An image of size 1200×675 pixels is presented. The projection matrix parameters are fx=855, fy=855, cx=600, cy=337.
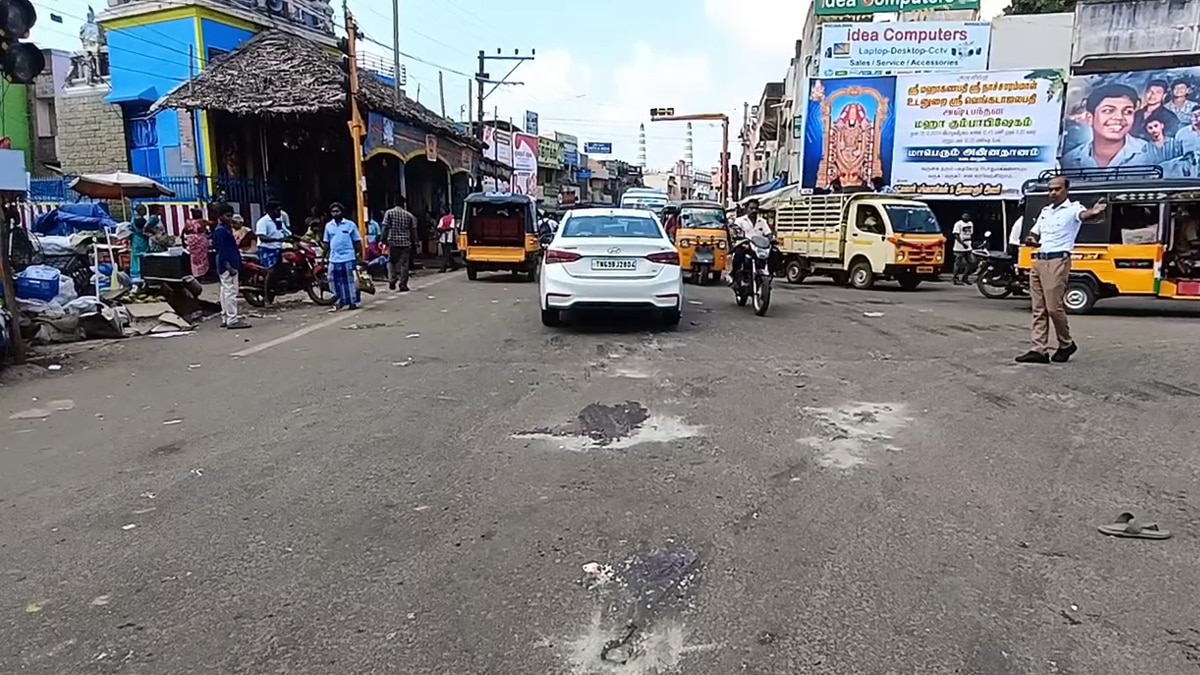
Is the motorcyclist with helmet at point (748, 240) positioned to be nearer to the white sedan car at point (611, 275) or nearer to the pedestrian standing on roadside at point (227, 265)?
the white sedan car at point (611, 275)

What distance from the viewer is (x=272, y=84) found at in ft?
66.6

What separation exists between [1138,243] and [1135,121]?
1280cm

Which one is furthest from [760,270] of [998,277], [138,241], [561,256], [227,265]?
[138,241]

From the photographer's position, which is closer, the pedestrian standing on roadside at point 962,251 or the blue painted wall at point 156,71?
the pedestrian standing on roadside at point 962,251

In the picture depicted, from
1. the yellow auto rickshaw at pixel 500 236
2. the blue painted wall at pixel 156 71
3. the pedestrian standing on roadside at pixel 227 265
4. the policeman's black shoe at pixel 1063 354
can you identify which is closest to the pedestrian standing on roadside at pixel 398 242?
the yellow auto rickshaw at pixel 500 236

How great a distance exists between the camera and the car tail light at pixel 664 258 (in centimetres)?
1018

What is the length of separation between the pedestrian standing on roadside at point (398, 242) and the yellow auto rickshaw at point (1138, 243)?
11.4m

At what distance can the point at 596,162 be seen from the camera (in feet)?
289

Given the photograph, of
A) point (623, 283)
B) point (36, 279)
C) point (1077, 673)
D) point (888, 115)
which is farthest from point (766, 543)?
point (888, 115)

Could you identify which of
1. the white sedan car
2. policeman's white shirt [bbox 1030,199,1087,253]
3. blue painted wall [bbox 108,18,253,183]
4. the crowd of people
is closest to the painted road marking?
the crowd of people

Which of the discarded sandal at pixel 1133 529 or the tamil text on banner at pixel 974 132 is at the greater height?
the tamil text on banner at pixel 974 132

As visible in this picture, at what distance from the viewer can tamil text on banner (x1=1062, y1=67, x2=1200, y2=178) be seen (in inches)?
901

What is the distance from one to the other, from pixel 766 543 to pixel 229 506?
2804 millimetres

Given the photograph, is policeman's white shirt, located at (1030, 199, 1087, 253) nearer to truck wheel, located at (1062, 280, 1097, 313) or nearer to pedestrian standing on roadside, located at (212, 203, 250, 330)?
truck wheel, located at (1062, 280, 1097, 313)
